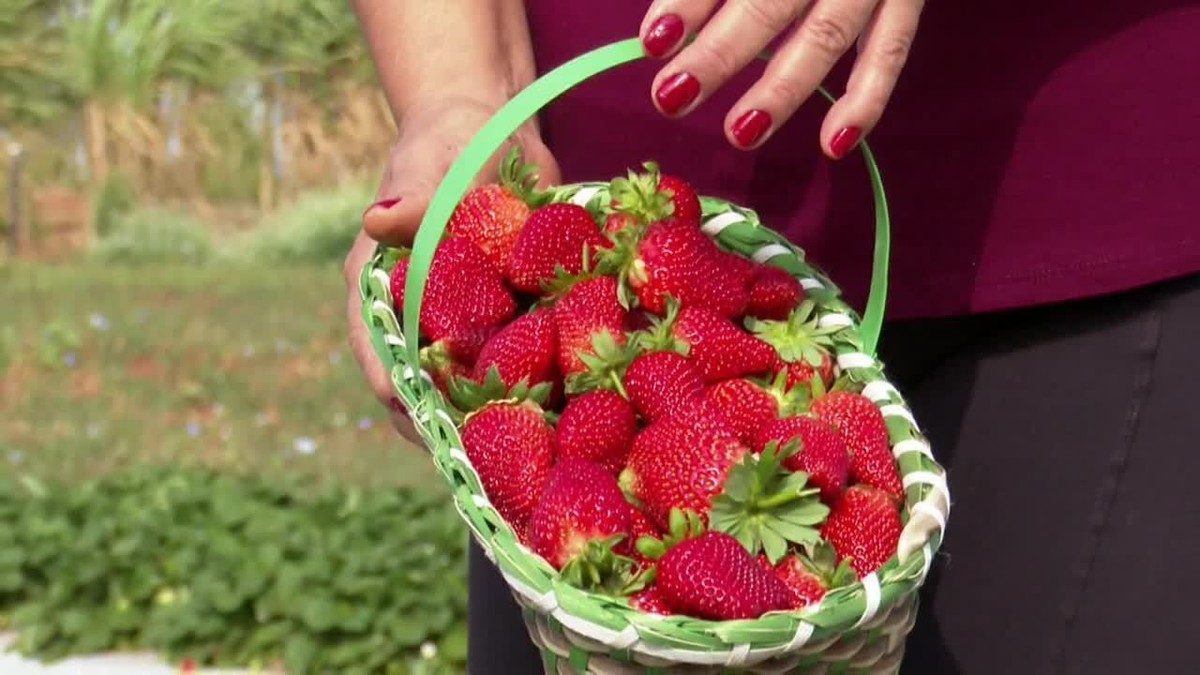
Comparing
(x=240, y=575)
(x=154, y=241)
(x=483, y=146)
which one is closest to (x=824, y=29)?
(x=483, y=146)

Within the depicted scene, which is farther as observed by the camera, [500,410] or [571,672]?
[500,410]

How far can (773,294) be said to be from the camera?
1.29 meters

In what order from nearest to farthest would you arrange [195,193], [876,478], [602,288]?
1. [876,478]
2. [602,288]
3. [195,193]

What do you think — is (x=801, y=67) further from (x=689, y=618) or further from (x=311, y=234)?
(x=311, y=234)

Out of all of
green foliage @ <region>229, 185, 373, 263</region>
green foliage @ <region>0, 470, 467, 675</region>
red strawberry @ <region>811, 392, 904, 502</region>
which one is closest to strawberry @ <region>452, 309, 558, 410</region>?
red strawberry @ <region>811, 392, 904, 502</region>

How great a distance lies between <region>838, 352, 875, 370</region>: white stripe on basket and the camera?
1.24m

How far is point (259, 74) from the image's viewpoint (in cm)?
599

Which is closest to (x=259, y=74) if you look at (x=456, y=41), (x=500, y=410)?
(x=456, y=41)

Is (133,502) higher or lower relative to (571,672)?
lower

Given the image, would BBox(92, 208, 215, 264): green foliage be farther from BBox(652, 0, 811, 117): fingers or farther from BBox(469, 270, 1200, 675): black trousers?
BBox(652, 0, 811, 117): fingers

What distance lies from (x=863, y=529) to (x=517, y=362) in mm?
296

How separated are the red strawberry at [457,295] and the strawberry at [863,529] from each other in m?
0.34

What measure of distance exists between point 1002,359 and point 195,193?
5034mm

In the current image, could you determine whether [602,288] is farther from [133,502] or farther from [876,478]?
[133,502]
